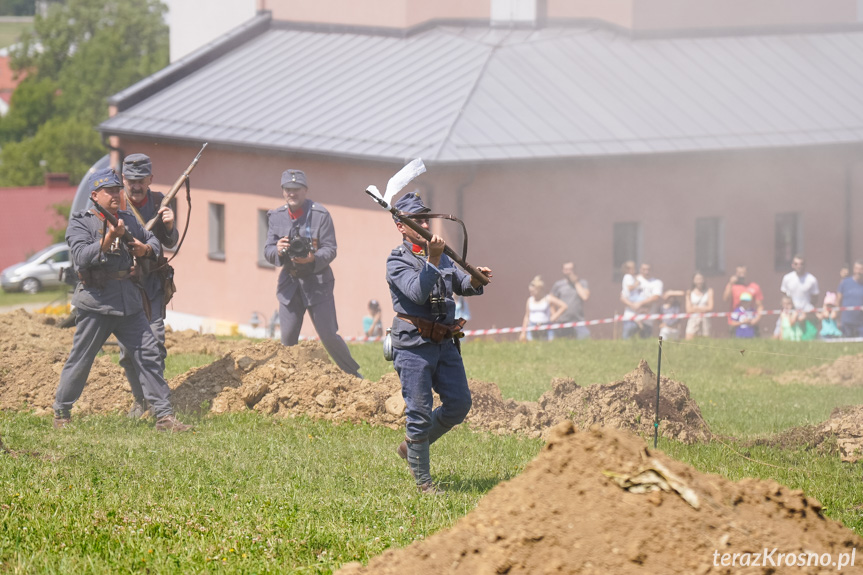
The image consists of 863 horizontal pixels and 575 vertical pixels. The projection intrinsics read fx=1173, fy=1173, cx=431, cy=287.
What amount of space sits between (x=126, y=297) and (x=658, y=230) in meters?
16.6

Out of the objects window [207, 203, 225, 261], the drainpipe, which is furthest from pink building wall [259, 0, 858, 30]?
window [207, 203, 225, 261]

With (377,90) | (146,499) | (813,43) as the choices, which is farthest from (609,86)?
(146,499)

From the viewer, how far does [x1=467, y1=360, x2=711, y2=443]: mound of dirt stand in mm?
9547

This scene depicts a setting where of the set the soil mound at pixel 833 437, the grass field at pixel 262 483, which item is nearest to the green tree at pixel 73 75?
the grass field at pixel 262 483

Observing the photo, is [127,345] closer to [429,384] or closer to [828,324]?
[429,384]

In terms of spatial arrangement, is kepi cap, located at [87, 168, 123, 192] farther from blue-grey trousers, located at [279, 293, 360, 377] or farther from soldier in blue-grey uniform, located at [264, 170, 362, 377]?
blue-grey trousers, located at [279, 293, 360, 377]

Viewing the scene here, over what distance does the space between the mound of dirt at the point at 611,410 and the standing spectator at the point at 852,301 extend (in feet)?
32.9

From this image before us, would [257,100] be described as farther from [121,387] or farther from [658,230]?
[121,387]

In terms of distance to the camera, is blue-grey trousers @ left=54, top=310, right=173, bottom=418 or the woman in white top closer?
blue-grey trousers @ left=54, top=310, right=173, bottom=418

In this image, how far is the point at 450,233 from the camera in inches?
853

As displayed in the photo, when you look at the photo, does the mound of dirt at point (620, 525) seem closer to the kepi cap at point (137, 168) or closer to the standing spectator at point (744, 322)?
the kepi cap at point (137, 168)

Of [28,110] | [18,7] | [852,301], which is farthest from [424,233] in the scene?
[18,7]

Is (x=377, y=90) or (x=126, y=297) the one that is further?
(x=377, y=90)

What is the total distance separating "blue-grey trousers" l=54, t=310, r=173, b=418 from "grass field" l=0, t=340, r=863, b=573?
0.26 m
